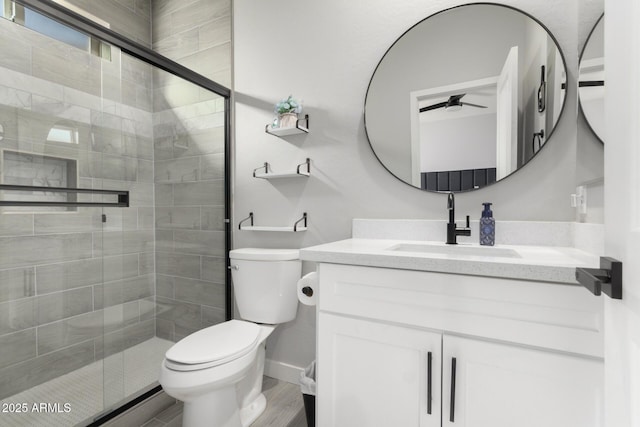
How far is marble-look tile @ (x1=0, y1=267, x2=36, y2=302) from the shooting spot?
4.42 feet

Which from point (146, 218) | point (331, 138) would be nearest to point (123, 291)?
point (146, 218)

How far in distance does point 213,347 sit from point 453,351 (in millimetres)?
947

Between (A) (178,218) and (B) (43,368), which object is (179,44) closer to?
(A) (178,218)

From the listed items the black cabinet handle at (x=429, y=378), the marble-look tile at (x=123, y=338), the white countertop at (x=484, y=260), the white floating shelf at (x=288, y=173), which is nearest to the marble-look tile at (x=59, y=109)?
the white floating shelf at (x=288, y=173)

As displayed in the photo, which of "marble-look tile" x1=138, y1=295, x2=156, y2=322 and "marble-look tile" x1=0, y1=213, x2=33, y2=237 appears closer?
"marble-look tile" x1=0, y1=213, x2=33, y2=237

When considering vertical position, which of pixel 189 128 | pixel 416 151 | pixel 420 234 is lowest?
pixel 420 234

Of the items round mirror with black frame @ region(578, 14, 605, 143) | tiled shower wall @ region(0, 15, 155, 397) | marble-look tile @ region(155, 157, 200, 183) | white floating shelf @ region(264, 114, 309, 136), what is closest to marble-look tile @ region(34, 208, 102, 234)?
tiled shower wall @ region(0, 15, 155, 397)

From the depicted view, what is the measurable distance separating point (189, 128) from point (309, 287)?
53.7 inches

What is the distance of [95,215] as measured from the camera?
1.56m

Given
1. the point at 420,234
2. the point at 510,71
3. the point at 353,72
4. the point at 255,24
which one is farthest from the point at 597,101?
the point at 255,24

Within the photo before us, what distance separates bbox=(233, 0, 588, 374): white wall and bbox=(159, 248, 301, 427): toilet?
0.21 m

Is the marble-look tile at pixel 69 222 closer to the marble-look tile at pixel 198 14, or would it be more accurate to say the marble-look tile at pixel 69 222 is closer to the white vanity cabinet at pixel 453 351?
the white vanity cabinet at pixel 453 351

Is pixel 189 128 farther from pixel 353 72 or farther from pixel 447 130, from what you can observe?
pixel 447 130

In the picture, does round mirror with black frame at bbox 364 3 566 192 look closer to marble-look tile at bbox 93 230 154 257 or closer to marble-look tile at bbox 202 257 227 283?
marble-look tile at bbox 202 257 227 283
